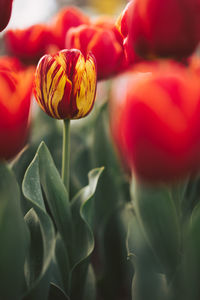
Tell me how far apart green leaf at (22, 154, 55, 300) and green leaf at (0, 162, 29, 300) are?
0.8 inches

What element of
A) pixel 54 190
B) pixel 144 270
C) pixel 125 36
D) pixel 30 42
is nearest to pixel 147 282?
pixel 144 270

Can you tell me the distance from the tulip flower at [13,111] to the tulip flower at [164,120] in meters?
0.08

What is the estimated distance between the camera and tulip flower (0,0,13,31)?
1.15 ft

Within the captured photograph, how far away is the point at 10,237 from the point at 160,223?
12 cm

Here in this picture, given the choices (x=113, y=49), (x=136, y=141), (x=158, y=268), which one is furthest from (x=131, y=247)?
(x=113, y=49)

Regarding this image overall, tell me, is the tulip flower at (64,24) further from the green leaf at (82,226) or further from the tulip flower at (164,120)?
the tulip flower at (164,120)

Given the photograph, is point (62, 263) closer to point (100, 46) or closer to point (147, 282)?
point (147, 282)

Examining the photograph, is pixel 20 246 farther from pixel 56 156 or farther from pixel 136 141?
pixel 56 156

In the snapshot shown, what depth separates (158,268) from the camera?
367 millimetres

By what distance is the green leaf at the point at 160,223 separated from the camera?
0.34 m

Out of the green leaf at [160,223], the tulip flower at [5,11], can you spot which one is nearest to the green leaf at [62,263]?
the green leaf at [160,223]

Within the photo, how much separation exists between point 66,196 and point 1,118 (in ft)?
0.45

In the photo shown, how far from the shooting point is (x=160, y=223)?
0.34m

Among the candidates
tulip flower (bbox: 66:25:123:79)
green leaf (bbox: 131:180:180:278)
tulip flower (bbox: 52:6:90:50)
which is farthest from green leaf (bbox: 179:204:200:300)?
tulip flower (bbox: 52:6:90:50)
